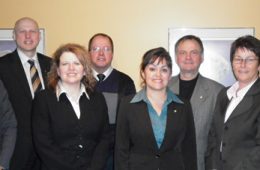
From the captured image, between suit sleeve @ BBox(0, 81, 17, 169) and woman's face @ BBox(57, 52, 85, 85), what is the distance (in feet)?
1.45

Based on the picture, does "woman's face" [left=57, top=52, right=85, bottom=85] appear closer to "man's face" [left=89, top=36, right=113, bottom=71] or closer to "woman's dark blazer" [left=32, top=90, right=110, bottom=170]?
"woman's dark blazer" [left=32, top=90, right=110, bottom=170]

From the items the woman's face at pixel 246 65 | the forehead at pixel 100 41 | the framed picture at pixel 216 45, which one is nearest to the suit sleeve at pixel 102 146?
the forehead at pixel 100 41

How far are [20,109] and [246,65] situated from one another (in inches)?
71.7

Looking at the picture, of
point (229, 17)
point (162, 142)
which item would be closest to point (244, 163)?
point (162, 142)

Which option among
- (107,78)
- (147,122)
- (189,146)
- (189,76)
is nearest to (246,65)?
(189,76)

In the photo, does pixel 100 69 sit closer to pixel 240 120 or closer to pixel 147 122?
pixel 147 122

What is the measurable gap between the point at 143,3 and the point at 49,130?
1.91 m

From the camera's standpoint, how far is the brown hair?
2.45m

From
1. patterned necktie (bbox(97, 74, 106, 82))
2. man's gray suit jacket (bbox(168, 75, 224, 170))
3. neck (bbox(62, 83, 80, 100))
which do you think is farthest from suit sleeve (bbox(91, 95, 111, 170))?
man's gray suit jacket (bbox(168, 75, 224, 170))

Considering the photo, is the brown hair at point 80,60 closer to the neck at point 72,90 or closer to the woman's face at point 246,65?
the neck at point 72,90

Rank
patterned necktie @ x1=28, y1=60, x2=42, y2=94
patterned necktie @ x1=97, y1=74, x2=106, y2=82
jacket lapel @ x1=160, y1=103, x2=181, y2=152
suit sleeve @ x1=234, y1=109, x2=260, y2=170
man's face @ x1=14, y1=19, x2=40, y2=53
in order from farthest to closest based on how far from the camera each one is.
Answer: patterned necktie @ x1=97, y1=74, x2=106, y2=82 < man's face @ x1=14, y1=19, x2=40, y2=53 < patterned necktie @ x1=28, y1=60, x2=42, y2=94 < jacket lapel @ x1=160, y1=103, x2=181, y2=152 < suit sleeve @ x1=234, y1=109, x2=260, y2=170

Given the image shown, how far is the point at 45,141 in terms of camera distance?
2338 mm

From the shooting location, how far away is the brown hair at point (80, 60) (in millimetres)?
2453

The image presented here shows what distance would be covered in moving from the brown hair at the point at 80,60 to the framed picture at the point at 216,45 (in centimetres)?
140
